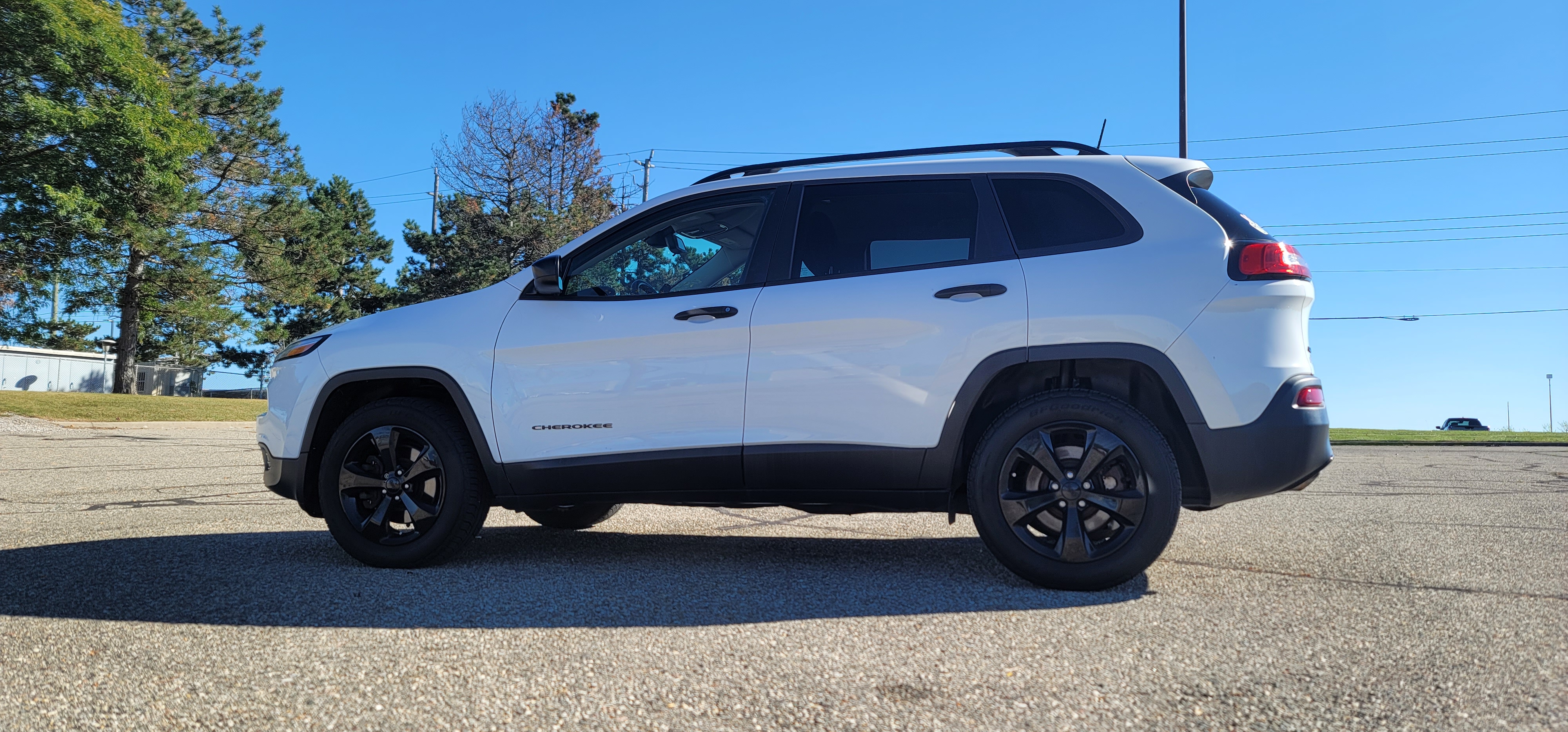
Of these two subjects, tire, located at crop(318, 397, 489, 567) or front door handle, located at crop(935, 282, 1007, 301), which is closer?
front door handle, located at crop(935, 282, 1007, 301)

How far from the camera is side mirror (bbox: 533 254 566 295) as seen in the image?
4574 millimetres

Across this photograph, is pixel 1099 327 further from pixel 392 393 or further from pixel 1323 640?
pixel 392 393

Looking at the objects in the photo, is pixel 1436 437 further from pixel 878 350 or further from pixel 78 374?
pixel 78 374

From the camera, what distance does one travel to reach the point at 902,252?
14.3ft

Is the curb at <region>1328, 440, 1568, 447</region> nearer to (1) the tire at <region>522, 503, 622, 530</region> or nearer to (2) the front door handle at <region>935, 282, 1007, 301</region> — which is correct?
(1) the tire at <region>522, 503, 622, 530</region>

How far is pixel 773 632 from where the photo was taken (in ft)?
10.7

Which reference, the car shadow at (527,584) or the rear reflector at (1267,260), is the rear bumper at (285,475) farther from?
the rear reflector at (1267,260)

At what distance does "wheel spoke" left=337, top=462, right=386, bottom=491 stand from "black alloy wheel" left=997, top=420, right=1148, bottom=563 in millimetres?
2862

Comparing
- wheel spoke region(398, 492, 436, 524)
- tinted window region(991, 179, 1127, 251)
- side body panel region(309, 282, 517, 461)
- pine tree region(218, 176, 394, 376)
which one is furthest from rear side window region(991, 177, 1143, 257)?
pine tree region(218, 176, 394, 376)

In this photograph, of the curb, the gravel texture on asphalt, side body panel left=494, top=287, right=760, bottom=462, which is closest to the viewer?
the gravel texture on asphalt

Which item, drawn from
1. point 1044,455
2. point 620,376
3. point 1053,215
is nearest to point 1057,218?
point 1053,215

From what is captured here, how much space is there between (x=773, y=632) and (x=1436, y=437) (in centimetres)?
2540

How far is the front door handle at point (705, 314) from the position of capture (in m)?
4.31

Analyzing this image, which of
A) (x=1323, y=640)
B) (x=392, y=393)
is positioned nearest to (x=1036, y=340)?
(x=1323, y=640)
